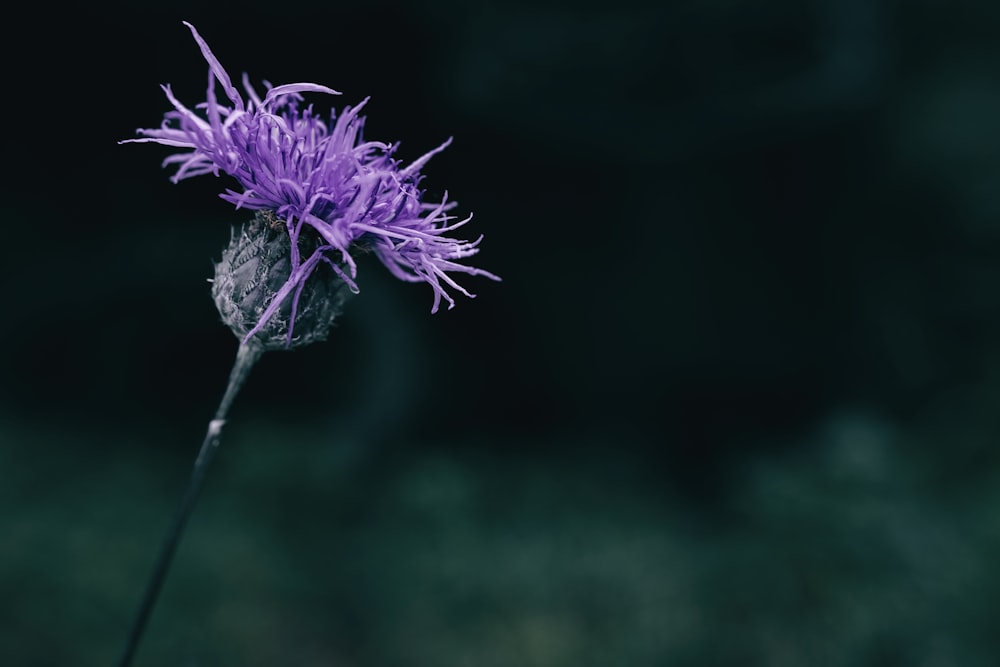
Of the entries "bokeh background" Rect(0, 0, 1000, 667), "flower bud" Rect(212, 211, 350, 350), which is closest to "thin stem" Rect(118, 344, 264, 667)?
"flower bud" Rect(212, 211, 350, 350)

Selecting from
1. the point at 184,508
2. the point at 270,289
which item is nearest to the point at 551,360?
the point at 270,289

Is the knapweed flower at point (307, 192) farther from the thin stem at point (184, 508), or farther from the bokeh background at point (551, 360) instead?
the bokeh background at point (551, 360)

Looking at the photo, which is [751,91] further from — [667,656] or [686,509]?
[667,656]

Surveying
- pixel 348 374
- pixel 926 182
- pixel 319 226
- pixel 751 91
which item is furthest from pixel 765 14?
pixel 319 226

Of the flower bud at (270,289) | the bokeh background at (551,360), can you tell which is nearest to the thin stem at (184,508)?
the flower bud at (270,289)

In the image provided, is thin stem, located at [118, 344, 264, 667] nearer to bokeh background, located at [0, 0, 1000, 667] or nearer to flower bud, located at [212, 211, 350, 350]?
flower bud, located at [212, 211, 350, 350]
